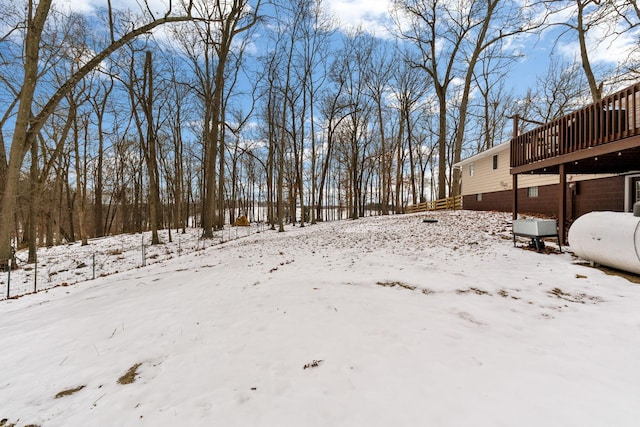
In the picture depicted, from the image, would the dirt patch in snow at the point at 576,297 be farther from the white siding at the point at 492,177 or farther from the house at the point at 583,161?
the white siding at the point at 492,177

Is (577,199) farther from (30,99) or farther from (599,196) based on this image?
(30,99)

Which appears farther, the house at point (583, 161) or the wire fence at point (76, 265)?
the wire fence at point (76, 265)

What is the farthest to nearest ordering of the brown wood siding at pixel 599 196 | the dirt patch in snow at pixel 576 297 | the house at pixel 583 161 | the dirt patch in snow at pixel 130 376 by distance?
the brown wood siding at pixel 599 196
the house at pixel 583 161
the dirt patch in snow at pixel 576 297
the dirt patch in snow at pixel 130 376

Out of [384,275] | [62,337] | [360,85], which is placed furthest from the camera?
[360,85]

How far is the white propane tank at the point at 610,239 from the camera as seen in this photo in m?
4.68

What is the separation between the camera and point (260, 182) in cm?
4206

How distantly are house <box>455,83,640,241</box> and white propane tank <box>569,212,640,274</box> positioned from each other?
1643 millimetres

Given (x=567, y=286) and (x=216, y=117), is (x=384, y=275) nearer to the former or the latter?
(x=567, y=286)

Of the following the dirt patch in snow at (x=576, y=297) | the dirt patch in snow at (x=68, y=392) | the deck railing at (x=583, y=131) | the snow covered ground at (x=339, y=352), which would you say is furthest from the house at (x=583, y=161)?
the dirt patch in snow at (x=68, y=392)

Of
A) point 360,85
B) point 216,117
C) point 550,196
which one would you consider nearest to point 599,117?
point 550,196

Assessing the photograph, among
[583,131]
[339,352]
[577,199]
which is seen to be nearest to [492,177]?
[577,199]

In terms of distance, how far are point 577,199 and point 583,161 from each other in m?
4.87

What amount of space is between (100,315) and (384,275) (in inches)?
190

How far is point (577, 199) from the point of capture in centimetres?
1111
